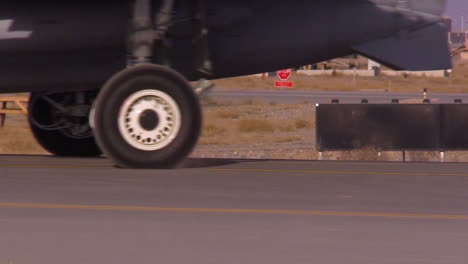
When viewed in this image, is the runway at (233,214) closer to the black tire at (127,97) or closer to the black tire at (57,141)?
the black tire at (127,97)

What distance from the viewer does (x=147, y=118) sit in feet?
41.4

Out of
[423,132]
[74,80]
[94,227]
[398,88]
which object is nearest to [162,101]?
[74,80]

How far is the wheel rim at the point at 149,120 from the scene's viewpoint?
12.6 meters

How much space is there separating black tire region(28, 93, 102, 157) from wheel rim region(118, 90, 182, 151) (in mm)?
2227

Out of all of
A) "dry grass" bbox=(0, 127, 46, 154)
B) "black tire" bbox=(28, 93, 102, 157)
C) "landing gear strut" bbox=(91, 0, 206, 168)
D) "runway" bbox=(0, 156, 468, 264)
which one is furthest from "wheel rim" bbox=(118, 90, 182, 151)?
"dry grass" bbox=(0, 127, 46, 154)

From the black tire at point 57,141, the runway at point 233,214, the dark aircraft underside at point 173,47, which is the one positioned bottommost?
the runway at point 233,214

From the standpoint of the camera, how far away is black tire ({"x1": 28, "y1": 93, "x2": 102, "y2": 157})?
48.5 ft

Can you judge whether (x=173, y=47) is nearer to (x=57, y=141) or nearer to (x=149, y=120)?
Answer: (x=149, y=120)

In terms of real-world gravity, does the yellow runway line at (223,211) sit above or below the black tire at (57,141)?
below

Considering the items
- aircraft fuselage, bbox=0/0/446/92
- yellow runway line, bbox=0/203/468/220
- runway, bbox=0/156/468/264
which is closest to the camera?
runway, bbox=0/156/468/264

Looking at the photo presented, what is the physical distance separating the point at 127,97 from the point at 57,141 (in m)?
2.54

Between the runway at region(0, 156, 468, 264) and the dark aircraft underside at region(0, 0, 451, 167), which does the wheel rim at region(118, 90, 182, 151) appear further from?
the runway at region(0, 156, 468, 264)

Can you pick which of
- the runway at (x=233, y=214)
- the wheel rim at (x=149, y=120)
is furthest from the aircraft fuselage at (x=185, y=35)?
the runway at (x=233, y=214)

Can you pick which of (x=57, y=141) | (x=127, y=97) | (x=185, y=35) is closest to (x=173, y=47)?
(x=185, y=35)
